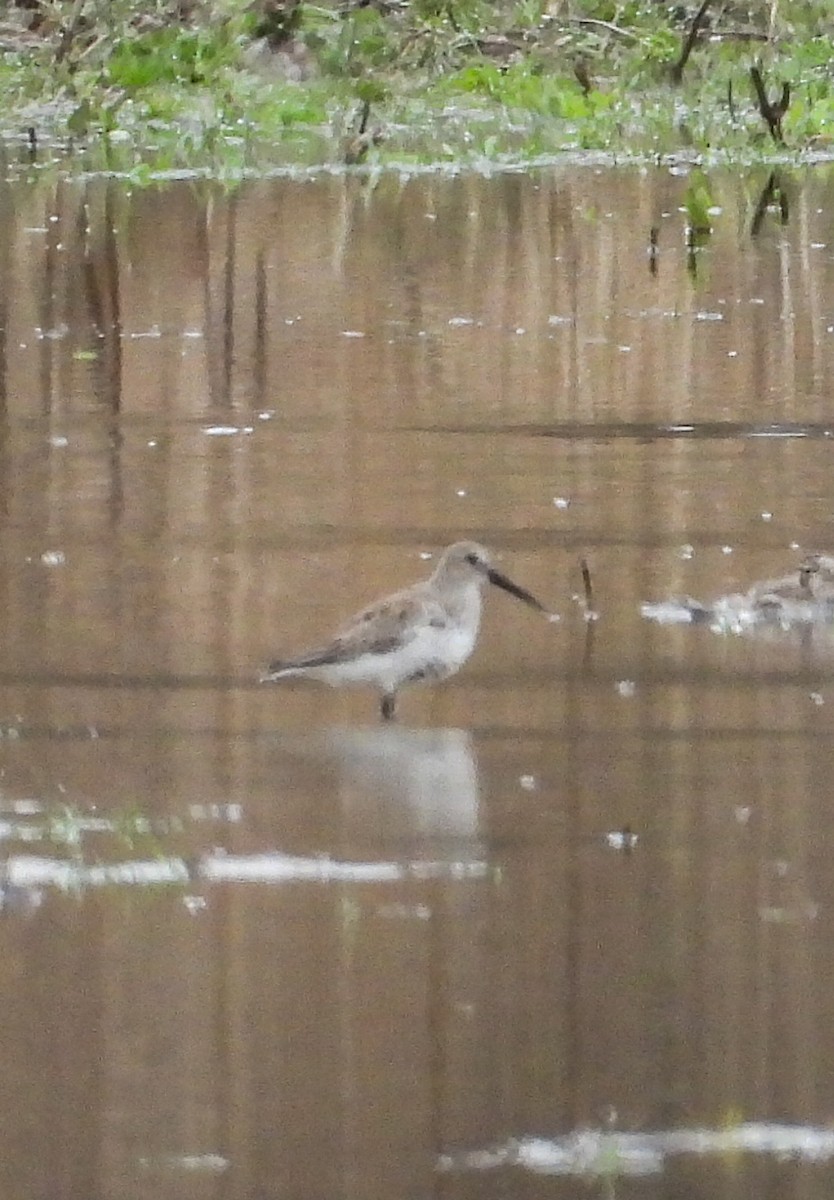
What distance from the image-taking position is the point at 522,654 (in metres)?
6.88

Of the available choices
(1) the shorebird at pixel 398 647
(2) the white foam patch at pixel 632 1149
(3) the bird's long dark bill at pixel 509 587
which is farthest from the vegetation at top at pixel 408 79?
(2) the white foam patch at pixel 632 1149

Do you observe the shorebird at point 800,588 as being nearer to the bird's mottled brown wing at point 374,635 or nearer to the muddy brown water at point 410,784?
the muddy brown water at point 410,784

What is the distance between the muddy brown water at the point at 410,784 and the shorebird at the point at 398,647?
0.24 ft

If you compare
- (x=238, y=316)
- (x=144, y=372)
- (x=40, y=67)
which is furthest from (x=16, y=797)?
(x=40, y=67)

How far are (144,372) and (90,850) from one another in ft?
19.7

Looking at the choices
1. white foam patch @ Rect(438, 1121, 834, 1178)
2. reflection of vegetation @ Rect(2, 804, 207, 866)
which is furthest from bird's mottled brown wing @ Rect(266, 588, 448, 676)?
white foam patch @ Rect(438, 1121, 834, 1178)

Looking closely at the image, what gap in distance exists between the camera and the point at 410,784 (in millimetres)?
5812

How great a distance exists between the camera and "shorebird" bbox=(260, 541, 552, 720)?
255 inches

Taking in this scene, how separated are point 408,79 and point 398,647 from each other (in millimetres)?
15447

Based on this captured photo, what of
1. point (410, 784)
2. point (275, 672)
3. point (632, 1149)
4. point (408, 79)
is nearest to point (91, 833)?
point (410, 784)

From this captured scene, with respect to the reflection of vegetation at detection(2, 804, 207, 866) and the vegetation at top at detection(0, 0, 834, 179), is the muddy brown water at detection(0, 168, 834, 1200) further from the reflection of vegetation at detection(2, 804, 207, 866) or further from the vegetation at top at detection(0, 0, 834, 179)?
the vegetation at top at detection(0, 0, 834, 179)

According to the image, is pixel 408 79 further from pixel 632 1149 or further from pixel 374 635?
pixel 632 1149

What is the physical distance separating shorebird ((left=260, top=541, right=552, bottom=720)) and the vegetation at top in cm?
1225

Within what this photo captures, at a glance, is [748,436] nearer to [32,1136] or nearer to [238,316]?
[238,316]
